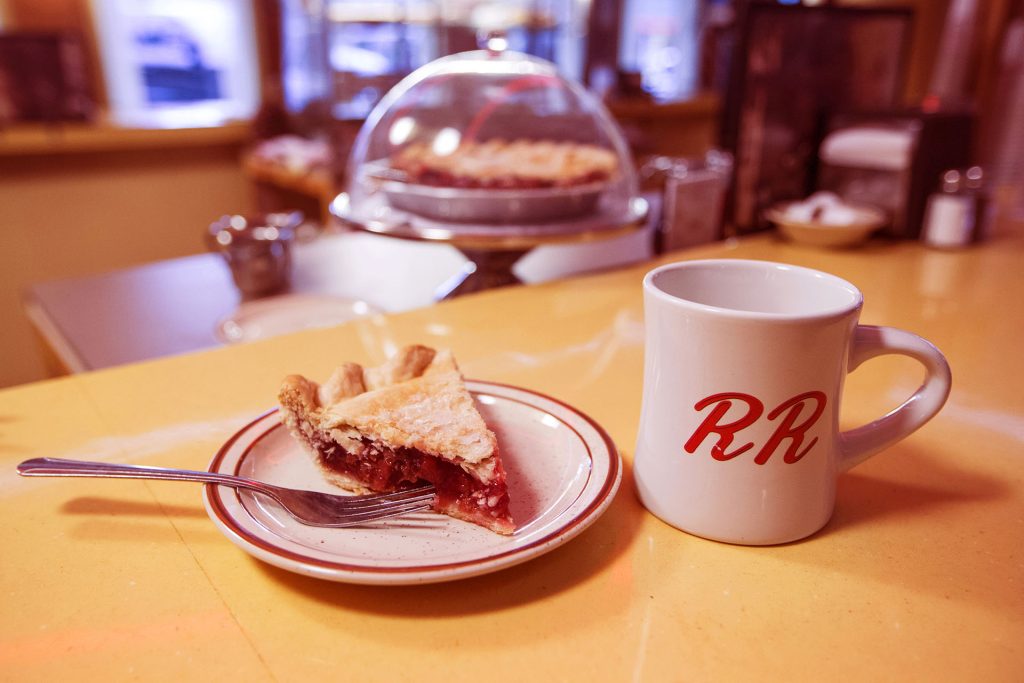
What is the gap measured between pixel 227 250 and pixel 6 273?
2.76 meters

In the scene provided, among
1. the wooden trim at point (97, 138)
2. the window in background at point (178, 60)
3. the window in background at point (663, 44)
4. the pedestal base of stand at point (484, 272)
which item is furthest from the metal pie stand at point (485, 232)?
the window in background at point (663, 44)

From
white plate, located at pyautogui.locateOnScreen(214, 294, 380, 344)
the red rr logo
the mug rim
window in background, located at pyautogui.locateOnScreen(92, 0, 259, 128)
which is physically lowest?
white plate, located at pyautogui.locateOnScreen(214, 294, 380, 344)

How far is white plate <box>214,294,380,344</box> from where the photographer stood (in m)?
1.14

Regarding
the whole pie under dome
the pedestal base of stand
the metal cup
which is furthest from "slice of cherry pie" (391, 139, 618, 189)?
the metal cup

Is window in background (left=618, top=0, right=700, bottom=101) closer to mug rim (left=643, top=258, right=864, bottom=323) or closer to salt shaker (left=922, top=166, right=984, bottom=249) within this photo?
salt shaker (left=922, top=166, right=984, bottom=249)

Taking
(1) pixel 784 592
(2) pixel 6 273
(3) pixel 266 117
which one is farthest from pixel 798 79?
(2) pixel 6 273

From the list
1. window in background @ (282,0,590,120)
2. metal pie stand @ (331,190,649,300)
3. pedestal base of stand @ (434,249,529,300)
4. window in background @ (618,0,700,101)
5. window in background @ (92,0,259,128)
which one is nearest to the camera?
metal pie stand @ (331,190,649,300)

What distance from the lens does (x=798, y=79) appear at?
5.13ft

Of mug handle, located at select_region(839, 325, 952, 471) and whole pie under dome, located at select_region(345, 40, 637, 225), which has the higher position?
whole pie under dome, located at select_region(345, 40, 637, 225)

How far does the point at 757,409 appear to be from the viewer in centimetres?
49

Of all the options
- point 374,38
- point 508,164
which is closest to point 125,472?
point 508,164

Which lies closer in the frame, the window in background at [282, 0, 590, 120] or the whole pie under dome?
the whole pie under dome

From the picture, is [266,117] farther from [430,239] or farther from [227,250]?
[430,239]

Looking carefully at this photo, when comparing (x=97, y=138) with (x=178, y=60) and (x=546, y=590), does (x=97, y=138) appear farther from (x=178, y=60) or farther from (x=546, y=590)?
(x=546, y=590)
